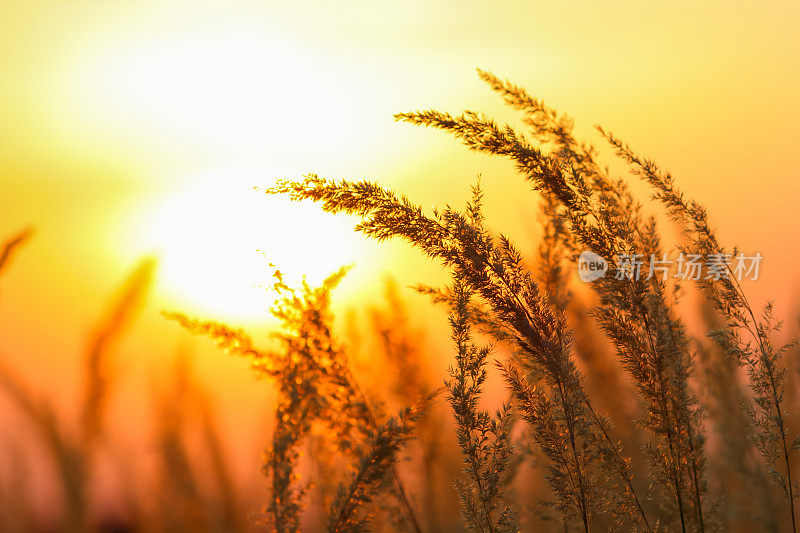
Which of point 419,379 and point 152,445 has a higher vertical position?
point 419,379

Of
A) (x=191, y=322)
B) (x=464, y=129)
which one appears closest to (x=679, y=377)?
(x=464, y=129)

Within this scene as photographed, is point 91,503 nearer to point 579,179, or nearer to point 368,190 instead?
point 368,190

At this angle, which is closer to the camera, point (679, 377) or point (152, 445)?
point (679, 377)

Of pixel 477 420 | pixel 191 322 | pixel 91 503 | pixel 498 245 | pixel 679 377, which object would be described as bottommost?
pixel 91 503

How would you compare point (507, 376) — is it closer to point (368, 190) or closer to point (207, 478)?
point (368, 190)

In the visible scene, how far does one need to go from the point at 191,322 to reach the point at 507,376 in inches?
39.1

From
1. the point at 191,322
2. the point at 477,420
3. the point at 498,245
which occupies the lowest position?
the point at 477,420

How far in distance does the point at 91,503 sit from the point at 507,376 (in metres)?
1.25

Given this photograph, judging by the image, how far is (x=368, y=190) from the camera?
2020 mm

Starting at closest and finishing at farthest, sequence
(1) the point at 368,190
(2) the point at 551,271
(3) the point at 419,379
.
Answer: (1) the point at 368,190
(2) the point at 551,271
(3) the point at 419,379

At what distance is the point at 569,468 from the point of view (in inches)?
84.4

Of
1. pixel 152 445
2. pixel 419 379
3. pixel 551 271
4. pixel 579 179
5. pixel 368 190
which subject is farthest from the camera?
pixel 152 445

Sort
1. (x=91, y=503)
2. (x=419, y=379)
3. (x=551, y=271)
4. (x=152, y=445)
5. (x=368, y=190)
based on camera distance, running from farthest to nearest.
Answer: (x=152, y=445), (x=419, y=379), (x=551, y=271), (x=368, y=190), (x=91, y=503)

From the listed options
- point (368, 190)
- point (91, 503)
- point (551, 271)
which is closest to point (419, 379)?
point (551, 271)
